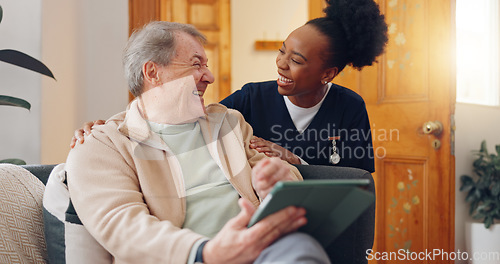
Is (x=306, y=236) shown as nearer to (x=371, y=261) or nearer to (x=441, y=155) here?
(x=441, y=155)

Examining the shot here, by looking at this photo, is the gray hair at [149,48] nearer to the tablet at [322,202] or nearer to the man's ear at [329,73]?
the man's ear at [329,73]

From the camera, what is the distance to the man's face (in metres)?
1.39

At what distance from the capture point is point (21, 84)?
2221 mm

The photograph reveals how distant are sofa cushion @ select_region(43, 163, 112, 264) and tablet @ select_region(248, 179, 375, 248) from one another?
44cm

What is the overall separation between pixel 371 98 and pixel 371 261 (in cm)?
94

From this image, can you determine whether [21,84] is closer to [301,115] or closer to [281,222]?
[301,115]

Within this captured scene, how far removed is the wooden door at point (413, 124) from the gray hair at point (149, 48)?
152cm

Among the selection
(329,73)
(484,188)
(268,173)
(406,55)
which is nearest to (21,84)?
(329,73)

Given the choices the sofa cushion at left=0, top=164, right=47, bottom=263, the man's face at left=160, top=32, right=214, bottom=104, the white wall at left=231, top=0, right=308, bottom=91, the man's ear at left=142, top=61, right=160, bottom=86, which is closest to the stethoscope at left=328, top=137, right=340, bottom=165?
the man's face at left=160, top=32, right=214, bottom=104

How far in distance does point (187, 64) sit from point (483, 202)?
228 centimetres

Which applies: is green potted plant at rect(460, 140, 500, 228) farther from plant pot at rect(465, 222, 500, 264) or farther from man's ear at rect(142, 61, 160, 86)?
man's ear at rect(142, 61, 160, 86)

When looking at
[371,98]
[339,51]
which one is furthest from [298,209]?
[371,98]

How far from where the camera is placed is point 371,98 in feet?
9.03

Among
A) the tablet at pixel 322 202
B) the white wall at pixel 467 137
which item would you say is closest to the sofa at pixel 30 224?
the tablet at pixel 322 202
